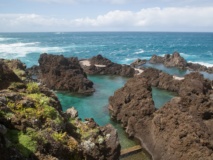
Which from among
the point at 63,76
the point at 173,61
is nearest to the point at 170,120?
the point at 63,76

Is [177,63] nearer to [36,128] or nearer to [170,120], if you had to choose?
[170,120]

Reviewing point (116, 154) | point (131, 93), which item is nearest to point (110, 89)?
point (131, 93)

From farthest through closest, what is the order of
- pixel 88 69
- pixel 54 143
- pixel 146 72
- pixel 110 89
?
pixel 88 69 < pixel 146 72 < pixel 110 89 < pixel 54 143

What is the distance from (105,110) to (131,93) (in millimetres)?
5874

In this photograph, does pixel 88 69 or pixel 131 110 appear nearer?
pixel 131 110

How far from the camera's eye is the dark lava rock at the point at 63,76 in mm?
43469

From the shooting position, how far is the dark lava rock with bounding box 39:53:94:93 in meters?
43.5

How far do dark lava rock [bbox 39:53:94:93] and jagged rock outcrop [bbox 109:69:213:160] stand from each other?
36.3 feet

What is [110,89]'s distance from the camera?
1772 inches

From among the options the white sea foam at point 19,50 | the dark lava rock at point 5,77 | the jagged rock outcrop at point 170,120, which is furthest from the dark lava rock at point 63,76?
the white sea foam at point 19,50

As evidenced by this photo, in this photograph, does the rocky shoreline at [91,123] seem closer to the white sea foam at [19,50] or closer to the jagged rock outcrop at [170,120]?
the jagged rock outcrop at [170,120]

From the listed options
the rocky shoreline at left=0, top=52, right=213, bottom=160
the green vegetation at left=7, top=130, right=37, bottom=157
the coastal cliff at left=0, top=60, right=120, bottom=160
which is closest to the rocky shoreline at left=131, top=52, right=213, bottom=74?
the rocky shoreline at left=0, top=52, right=213, bottom=160

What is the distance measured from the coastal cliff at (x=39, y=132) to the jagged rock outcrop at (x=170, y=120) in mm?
7405

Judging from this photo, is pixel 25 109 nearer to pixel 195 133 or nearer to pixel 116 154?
pixel 116 154
